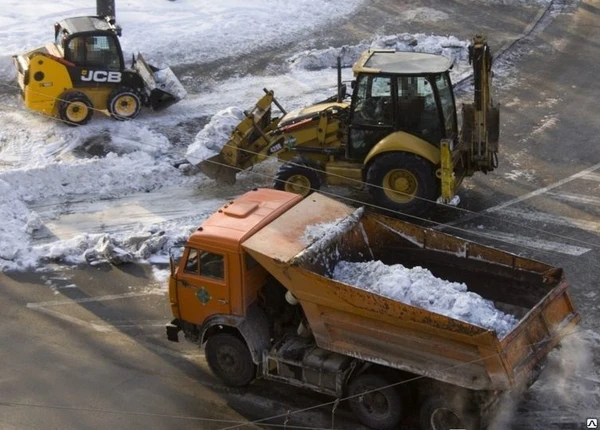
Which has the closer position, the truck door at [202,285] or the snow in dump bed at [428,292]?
the snow in dump bed at [428,292]

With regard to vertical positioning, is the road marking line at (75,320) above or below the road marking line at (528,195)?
below

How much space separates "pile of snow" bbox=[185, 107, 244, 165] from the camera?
17.0 meters

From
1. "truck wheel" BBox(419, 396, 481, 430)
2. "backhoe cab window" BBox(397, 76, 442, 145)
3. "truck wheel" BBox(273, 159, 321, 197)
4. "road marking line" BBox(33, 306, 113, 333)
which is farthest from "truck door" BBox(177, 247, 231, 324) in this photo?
"backhoe cab window" BBox(397, 76, 442, 145)

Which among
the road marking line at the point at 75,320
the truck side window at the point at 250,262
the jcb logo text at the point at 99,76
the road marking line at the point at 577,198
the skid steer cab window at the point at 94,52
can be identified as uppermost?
the skid steer cab window at the point at 94,52

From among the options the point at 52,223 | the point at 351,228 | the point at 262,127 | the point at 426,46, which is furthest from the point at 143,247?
the point at 426,46

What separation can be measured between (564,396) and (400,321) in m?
2.53

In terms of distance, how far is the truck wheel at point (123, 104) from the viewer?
66.3 feet

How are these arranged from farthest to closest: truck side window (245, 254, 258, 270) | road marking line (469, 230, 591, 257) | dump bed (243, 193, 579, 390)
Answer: road marking line (469, 230, 591, 257) < truck side window (245, 254, 258, 270) < dump bed (243, 193, 579, 390)

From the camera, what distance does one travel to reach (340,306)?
33.2ft

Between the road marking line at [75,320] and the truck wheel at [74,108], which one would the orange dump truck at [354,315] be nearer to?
the road marking line at [75,320]

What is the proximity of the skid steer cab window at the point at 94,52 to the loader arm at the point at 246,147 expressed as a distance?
Answer: 182 inches

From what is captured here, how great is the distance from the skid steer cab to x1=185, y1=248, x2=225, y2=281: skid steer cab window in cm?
967

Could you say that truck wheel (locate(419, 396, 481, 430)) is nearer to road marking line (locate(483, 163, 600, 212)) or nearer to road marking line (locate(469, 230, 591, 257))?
road marking line (locate(469, 230, 591, 257))

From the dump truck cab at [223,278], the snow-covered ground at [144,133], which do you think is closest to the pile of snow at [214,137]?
the snow-covered ground at [144,133]
